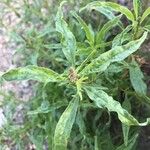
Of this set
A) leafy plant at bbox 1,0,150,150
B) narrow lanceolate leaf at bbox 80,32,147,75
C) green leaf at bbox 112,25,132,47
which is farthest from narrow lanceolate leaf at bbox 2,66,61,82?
green leaf at bbox 112,25,132,47

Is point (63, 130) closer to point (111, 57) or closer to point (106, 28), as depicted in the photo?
point (111, 57)

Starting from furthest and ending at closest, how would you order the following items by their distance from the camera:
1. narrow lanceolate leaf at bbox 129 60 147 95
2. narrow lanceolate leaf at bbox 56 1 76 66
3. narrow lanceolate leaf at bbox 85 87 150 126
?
narrow lanceolate leaf at bbox 129 60 147 95, narrow lanceolate leaf at bbox 56 1 76 66, narrow lanceolate leaf at bbox 85 87 150 126

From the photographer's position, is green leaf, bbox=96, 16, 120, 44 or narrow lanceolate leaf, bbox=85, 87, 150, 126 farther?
green leaf, bbox=96, 16, 120, 44

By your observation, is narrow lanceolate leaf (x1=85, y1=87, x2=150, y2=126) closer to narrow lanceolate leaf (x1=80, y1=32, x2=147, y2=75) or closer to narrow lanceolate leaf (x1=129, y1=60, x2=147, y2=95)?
narrow lanceolate leaf (x1=80, y1=32, x2=147, y2=75)

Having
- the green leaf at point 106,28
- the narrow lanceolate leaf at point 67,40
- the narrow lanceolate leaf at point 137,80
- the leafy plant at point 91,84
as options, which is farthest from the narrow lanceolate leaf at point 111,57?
the narrow lanceolate leaf at point 137,80

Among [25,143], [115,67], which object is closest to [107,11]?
[115,67]

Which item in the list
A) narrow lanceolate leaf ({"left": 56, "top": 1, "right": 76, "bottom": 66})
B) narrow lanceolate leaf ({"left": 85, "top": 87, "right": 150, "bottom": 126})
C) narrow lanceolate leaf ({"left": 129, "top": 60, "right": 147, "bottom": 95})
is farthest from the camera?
narrow lanceolate leaf ({"left": 129, "top": 60, "right": 147, "bottom": 95})

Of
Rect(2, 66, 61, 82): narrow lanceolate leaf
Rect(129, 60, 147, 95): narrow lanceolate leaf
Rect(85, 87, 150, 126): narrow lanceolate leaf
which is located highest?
Rect(2, 66, 61, 82): narrow lanceolate leaf

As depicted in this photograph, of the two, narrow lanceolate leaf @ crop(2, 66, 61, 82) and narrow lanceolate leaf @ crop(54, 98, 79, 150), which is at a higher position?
narrow lanceolate leaf @ crop(2, 66, 61, 82)
